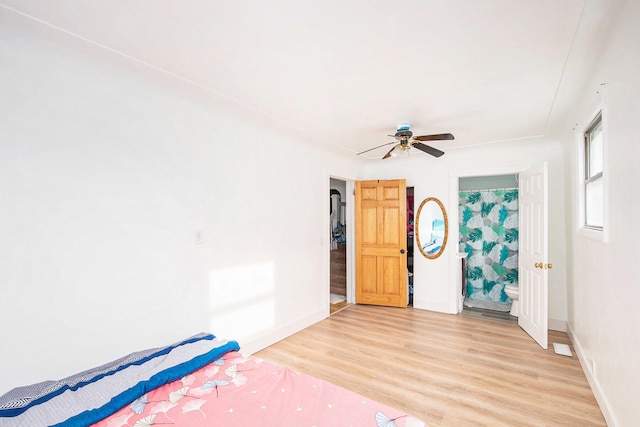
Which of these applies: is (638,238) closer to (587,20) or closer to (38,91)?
(587,20)

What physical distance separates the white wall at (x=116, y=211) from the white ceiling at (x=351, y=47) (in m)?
0.31

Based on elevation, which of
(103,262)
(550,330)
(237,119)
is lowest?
(550,330)

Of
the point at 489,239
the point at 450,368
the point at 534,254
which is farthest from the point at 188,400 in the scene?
the point at 489,239

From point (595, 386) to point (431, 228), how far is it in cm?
272

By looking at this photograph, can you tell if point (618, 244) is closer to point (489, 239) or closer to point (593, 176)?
point (593, 176)

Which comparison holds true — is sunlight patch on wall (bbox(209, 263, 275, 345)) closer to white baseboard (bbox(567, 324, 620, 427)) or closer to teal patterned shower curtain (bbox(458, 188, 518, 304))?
white baseboard (bbox(567, 324, 620, 427))

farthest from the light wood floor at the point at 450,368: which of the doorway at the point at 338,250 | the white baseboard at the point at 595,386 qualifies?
the doorway at the point at 338,250

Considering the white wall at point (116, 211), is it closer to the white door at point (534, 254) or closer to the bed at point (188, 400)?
the bed at point (188, 400)

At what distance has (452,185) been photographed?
4605 mm

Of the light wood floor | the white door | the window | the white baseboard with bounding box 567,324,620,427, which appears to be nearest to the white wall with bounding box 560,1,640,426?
the white baseboard with bounding box 567,324,620,427

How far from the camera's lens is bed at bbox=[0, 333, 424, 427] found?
1336 millimetres

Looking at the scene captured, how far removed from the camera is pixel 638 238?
149 centimetres

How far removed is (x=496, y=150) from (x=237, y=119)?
358cm

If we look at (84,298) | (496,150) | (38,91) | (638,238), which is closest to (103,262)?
(84,298)
